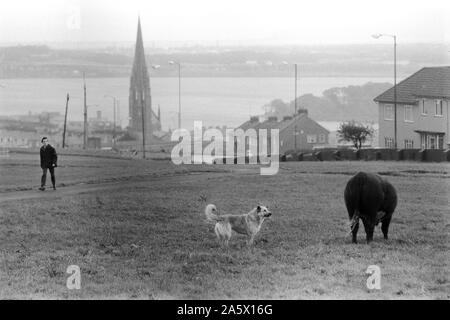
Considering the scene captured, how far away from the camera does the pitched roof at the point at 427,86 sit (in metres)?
29.1

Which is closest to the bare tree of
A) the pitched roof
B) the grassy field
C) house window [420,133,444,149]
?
Answer: the pitched roof

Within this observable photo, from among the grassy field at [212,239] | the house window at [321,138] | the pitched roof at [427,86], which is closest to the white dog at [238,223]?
the grassy field at [212,239]

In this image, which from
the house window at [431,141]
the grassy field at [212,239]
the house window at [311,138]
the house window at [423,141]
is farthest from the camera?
the house window at [311,138]

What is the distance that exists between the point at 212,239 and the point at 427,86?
1875 cm

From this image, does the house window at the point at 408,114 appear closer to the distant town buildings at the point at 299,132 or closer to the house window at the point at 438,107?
the house window at the point at 438,107

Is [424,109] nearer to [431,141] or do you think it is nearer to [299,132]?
[431,141]

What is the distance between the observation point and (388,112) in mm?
30297

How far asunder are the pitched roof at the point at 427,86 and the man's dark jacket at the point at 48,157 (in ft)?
35.2

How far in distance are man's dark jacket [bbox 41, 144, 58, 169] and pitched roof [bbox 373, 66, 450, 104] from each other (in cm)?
1072

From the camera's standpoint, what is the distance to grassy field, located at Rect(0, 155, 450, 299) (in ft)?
47.5

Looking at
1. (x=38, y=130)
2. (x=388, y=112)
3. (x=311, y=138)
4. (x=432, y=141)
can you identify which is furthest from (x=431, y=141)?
(x=38, y=130)

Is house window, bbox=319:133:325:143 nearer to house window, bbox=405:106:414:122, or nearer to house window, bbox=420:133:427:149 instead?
house window, bbox=405:106:414:122

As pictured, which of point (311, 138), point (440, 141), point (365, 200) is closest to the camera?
point (365, 200)
